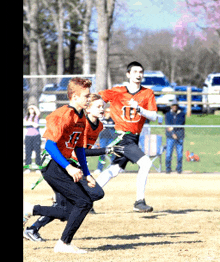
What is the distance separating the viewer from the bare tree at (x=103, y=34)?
18078 millimetres

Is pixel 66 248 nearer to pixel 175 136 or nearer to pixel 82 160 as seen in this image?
pixel 82 160

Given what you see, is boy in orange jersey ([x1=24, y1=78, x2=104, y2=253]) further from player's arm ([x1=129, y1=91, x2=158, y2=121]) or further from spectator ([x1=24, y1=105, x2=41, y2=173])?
spectator ([x1=24, y1=105, x2=41, y2=173])

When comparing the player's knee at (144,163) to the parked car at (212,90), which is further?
the parked car at (212,90)

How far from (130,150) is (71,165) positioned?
2844mm

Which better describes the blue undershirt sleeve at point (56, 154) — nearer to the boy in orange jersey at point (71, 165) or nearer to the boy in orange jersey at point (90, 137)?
the boy in orange jersey at point (71, 165)

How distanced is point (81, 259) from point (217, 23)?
32.3 metres

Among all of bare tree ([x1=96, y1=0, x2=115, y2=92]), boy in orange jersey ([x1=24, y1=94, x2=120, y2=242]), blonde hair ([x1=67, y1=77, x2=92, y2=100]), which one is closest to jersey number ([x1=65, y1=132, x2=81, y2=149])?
blonde hair ([x1=67, y1=77, x2=92, y2=100])

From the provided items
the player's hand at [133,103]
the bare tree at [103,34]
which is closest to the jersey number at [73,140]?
the player's hand at [133,103]

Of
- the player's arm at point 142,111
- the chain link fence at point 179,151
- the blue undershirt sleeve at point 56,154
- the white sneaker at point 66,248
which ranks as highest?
the player's arm at point 142,111

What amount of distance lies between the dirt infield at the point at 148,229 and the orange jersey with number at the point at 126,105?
4.01 ft

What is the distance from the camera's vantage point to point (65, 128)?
4.68m

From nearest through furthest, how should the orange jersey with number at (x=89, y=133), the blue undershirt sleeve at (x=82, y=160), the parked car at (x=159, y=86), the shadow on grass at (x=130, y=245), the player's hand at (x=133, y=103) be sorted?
the blue undershirt sleeve at (x=82, y=160), the shadow on grass at (x=130, y=245), the orange jersey with number at (x=89, y=133), the player's hand at (x=133, y=103), the parked car at (x=159, y=86)

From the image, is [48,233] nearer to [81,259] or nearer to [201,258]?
[81,259]

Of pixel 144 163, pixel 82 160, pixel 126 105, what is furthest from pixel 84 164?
pixel 126 105
